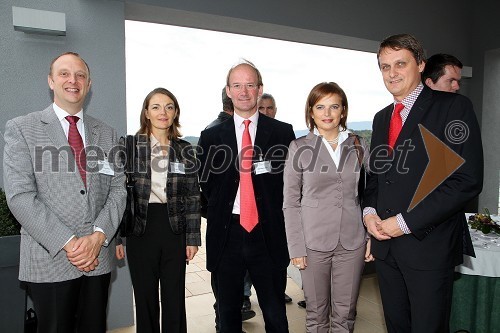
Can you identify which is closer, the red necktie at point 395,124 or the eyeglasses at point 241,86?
the red necktie at point 395,124

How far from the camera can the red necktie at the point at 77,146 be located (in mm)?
1868

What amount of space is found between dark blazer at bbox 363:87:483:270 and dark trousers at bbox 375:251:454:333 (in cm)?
5

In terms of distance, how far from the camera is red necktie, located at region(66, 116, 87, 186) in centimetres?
187

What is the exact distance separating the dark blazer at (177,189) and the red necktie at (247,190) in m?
0.36

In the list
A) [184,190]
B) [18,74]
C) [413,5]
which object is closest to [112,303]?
[184,190]

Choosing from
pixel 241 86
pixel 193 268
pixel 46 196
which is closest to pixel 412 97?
pixel 241 86

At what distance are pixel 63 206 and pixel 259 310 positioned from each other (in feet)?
7.22

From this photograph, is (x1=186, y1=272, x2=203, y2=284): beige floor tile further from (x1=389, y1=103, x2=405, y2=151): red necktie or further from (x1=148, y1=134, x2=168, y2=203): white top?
(x1=389, y1=103, x2=405, y2=151): red necktie

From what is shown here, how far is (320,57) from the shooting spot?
4488mm

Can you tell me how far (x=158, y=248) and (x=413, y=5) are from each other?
4.52 meters

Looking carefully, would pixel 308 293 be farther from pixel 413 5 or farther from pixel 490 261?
pixel 413 5

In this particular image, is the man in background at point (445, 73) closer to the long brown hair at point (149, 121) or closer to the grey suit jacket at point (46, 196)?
the long brown hair at point (149, 121)

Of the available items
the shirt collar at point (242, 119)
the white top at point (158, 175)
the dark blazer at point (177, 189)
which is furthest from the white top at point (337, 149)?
the white top at point (158, 175)

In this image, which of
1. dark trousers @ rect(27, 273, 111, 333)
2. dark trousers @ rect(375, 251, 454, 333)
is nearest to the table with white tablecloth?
dark trousers @ rect(375, 251, 454, 333)
